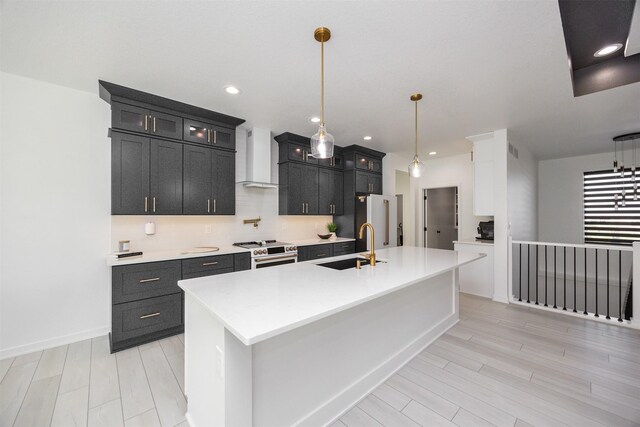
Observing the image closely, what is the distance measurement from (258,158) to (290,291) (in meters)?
2.84

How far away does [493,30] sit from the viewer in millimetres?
1916

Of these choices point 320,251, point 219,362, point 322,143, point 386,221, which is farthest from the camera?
point 386,221

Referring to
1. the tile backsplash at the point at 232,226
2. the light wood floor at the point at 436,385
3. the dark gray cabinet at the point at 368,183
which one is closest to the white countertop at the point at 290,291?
the light wood floor at the point at 436,385

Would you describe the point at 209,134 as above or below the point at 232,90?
below

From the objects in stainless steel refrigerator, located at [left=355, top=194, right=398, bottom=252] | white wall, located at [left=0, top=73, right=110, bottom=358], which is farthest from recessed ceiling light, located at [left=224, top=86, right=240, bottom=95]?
stainless steel refrigerator, located at [left=355, top=194, right=398, bottom=252]

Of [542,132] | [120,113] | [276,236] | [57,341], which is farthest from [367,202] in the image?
[57,341]

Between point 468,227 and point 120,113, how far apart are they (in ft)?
20.3

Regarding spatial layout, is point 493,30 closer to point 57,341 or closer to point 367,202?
point 367,202

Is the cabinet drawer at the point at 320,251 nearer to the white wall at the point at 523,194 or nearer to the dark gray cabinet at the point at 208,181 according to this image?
the dark gray cabinet at the point at 208,181

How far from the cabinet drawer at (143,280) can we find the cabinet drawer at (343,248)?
251 cm

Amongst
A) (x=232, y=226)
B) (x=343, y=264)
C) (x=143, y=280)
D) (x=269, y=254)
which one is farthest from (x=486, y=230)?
(x=143, y=280)

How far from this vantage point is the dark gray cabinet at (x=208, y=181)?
3.31m

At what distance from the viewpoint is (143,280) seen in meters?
2.74

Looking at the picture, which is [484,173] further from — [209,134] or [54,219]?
[54,219]
